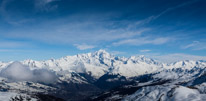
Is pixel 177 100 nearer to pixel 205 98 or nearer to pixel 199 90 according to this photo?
pixel 205 98

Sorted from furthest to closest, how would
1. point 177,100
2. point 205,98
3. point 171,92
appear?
point 171,92, point 177,100, point 205,98

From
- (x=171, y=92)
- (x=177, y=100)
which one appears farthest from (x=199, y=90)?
(x=177, y=100)

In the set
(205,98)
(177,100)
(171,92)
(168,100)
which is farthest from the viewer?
(171,92)

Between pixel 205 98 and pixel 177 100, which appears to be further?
pixel 177 100

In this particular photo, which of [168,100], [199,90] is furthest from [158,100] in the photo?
[199,90]

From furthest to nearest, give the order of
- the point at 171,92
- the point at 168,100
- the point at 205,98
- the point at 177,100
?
the point at 171,92 → the point at 168,100 → the point at 177,100 → the point at 205,98

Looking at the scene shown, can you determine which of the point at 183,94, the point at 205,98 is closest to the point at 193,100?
the point at 205,98

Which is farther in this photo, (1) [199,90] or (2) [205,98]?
(1) [199,90]

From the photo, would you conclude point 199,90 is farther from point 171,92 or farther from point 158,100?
point 158,100
